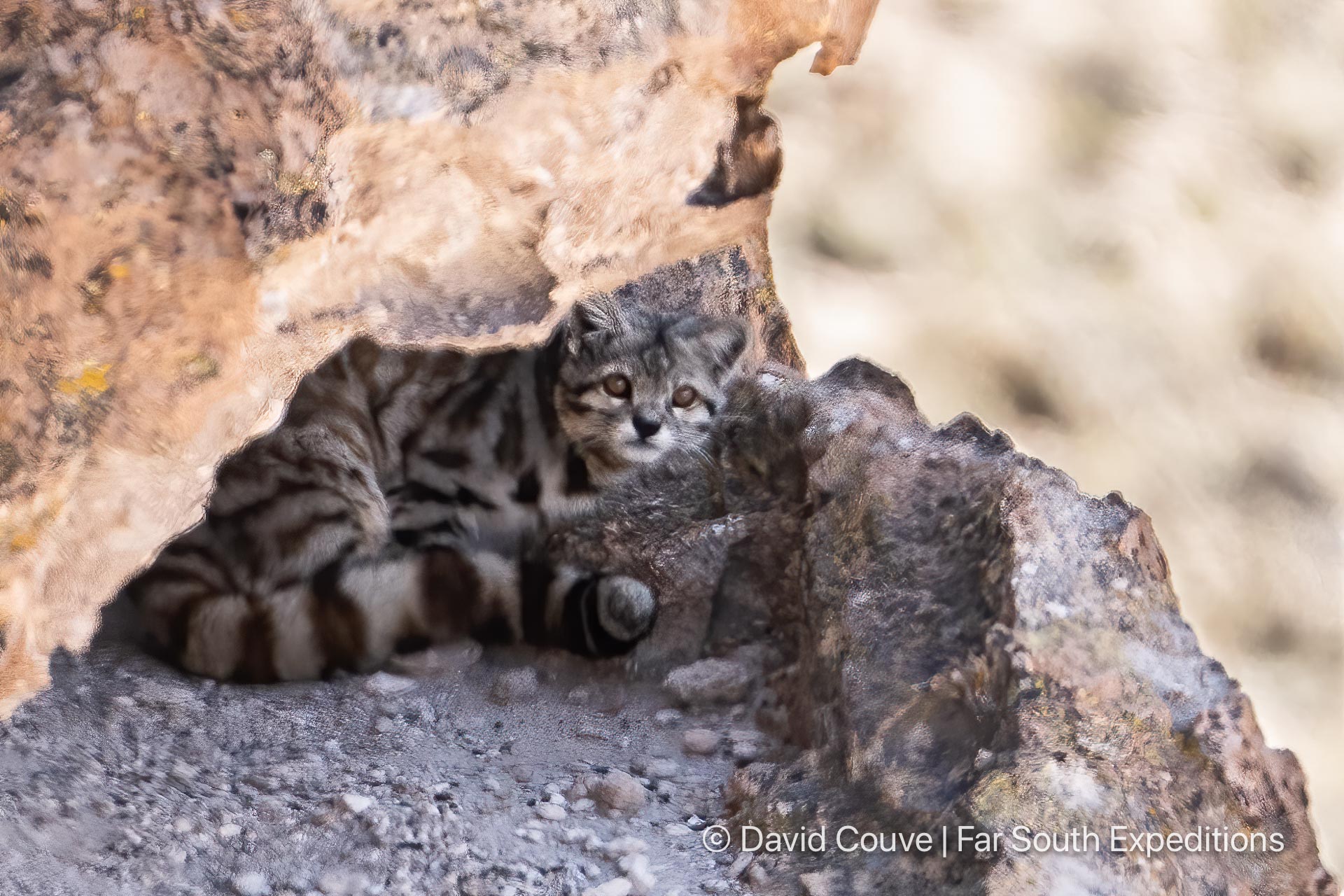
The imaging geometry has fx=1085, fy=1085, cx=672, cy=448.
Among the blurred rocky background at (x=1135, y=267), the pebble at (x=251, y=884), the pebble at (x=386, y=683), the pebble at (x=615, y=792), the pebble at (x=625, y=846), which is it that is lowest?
the pebble at (x=251, y=884)

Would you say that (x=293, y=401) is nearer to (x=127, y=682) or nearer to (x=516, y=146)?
(x=127, y=682)

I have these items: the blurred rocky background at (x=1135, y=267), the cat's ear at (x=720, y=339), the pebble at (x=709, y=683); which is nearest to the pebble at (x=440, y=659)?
the pebble at (x=709, y=683)

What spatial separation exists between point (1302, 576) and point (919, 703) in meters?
2.11

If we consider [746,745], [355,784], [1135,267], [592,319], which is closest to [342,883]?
[355,784]

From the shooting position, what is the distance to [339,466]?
2.25 m

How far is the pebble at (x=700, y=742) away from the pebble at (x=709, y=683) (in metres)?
0.10

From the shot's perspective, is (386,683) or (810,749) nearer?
(810,749)

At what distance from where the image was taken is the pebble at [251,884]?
1312 mm

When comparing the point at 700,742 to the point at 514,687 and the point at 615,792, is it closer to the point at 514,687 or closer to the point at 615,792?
the point at 615,792

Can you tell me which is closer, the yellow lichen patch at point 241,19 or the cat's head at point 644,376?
the yellow lichen patch at point 241,19

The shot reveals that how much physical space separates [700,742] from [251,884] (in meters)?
0.72

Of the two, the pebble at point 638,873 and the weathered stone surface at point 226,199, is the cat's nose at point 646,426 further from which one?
the pebble at point 638,873

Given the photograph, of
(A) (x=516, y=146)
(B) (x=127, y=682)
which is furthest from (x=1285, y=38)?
(B) (x=127, y=682)

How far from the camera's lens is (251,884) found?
4.34 feet
